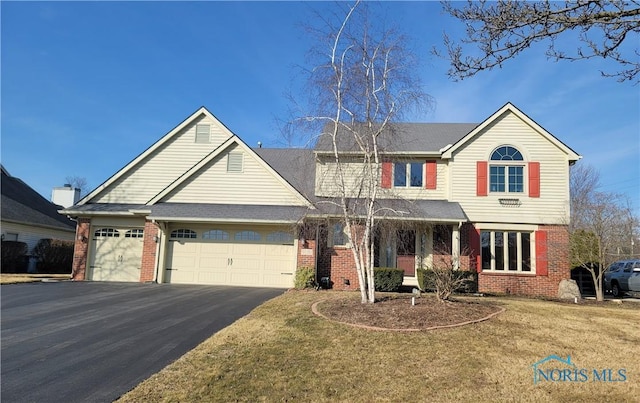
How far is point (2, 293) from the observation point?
12508mm

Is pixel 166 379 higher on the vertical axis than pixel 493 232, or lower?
lower

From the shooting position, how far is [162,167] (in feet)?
61.0

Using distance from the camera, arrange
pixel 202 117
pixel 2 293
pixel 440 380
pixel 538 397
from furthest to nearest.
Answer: pixel 202 117
pixel 2 293
pixel 440 380
pixel 538 397

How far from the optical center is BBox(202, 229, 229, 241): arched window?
1638 centimetres

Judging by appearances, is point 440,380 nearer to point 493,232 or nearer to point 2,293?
point 493,232

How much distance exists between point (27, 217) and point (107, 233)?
34.5 feet

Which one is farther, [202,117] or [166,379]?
[202,117]

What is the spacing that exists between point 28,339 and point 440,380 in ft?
23.8

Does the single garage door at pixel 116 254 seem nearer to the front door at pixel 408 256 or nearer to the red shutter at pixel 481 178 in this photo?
the front door at pixel 408 256

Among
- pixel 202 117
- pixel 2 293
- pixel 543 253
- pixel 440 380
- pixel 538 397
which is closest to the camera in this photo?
pixel 538 397

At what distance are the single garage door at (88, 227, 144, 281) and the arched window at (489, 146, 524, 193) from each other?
15.5 meters

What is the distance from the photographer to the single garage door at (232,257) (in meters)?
16.1

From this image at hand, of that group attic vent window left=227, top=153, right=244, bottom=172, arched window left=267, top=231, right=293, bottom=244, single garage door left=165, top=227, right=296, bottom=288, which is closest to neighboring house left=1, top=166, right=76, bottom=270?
single garage door left=165, top=227, right=296, bottom=288

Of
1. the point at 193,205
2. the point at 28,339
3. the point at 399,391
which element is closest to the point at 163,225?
the point at 193,205
